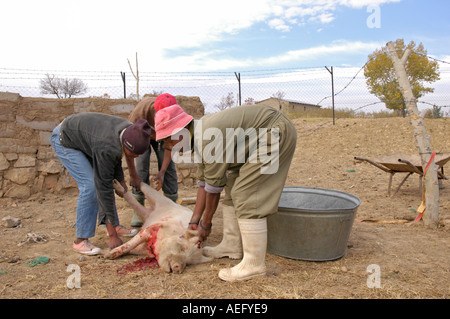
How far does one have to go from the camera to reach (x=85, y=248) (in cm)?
362

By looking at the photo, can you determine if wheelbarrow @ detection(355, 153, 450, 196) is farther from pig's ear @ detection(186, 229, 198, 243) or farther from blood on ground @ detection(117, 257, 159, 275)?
blood on ground @ detection(117, 257, 159, 275)

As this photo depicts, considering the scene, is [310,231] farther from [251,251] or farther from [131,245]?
[131,245]

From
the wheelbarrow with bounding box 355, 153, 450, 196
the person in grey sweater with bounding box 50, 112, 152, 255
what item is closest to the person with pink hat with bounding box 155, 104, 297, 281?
the person in grey sweater with bounding box 50, 112, 152, 255

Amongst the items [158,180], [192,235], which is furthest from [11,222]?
[192,235]

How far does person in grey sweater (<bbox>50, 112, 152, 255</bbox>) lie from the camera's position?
322 cm

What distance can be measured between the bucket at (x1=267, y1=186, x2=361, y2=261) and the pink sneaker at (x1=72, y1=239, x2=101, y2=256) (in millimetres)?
1822

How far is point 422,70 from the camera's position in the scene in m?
18.9

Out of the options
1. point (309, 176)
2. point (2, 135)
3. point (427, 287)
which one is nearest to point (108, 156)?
point (427, 287)

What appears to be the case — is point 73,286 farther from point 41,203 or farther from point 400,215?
point 400,215

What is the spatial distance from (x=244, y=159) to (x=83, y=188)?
1.82 m

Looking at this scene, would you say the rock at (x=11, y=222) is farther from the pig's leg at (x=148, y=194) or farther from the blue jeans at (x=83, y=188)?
the pig's leg at (x=148, y=194)

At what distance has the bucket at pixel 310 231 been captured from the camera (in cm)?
320

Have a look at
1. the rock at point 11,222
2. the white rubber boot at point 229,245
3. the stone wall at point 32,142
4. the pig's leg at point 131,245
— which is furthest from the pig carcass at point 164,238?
the stone wall at point 32,142

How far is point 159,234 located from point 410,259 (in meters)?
2.49
